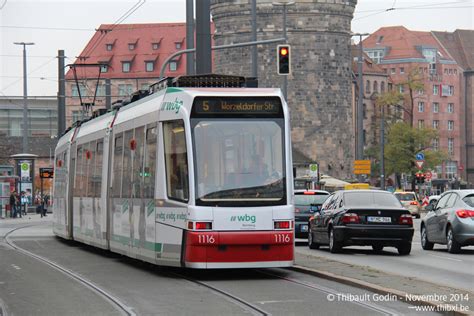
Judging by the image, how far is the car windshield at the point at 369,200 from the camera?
2678cm

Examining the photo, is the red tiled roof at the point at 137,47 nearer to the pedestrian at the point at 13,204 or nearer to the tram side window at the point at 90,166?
the pedestrian at the point at 13,204

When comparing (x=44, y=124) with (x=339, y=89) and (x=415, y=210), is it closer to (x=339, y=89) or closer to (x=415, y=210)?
(x=339, y=89)

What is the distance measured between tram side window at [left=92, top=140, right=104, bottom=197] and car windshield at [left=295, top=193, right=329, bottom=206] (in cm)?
914

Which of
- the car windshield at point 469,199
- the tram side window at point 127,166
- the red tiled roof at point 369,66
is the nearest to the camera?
the tram side window at point 127,166

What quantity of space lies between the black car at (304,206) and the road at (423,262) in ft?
11.0

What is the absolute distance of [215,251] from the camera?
18.3m

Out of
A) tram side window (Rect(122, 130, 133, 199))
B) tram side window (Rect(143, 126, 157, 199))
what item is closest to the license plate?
tram side window (Rect(122, 130, 133, 199))

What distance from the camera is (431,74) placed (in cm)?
15912

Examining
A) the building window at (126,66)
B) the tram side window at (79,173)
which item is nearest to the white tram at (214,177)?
the tram side window at (79,173)

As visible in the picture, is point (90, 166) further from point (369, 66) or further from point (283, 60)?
point (369, 66)

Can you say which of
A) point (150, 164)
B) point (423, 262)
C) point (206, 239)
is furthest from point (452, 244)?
point (206, 239)

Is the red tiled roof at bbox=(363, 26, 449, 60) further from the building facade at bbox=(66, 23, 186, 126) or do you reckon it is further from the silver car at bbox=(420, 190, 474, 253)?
the silver car at bbox=(420, 190, 474, 253)

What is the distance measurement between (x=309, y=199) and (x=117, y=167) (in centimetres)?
1217

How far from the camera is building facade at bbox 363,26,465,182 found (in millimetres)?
158625
